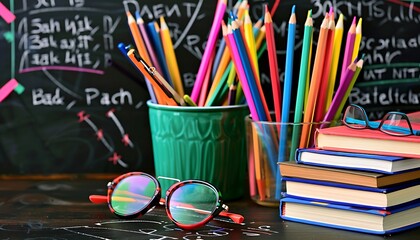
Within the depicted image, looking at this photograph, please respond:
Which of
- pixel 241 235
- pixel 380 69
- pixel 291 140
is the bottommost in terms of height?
pixel 241 235

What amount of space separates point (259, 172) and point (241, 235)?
0.17 metres

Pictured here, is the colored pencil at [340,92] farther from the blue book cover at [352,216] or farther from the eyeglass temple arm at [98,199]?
A: the eyeglass temple arm at [98,199]

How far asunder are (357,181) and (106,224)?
34cm

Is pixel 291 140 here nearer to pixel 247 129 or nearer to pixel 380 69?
pixel 247 129

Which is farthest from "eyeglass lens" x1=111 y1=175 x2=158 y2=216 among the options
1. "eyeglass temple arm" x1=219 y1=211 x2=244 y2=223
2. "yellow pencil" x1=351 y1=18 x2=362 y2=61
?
"yellow pencil" x1=351 y1=18 x2=362 y2=61

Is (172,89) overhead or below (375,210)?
overhead

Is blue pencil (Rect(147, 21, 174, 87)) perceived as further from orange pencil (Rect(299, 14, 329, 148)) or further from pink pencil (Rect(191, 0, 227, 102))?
orange pencil (Rect(299, 14, 329, 148))

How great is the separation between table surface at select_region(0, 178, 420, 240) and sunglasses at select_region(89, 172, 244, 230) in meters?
0.01

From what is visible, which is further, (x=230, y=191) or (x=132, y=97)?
(x=132, y=97)

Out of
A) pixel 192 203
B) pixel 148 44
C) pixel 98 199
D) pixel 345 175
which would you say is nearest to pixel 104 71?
pixel 148 44

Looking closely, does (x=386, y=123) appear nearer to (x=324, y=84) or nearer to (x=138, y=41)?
(x=324, y=84)

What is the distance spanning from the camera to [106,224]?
1.11m

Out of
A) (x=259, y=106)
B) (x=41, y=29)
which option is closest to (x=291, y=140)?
(x=259, y=106)

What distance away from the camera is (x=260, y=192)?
121 centimetres
